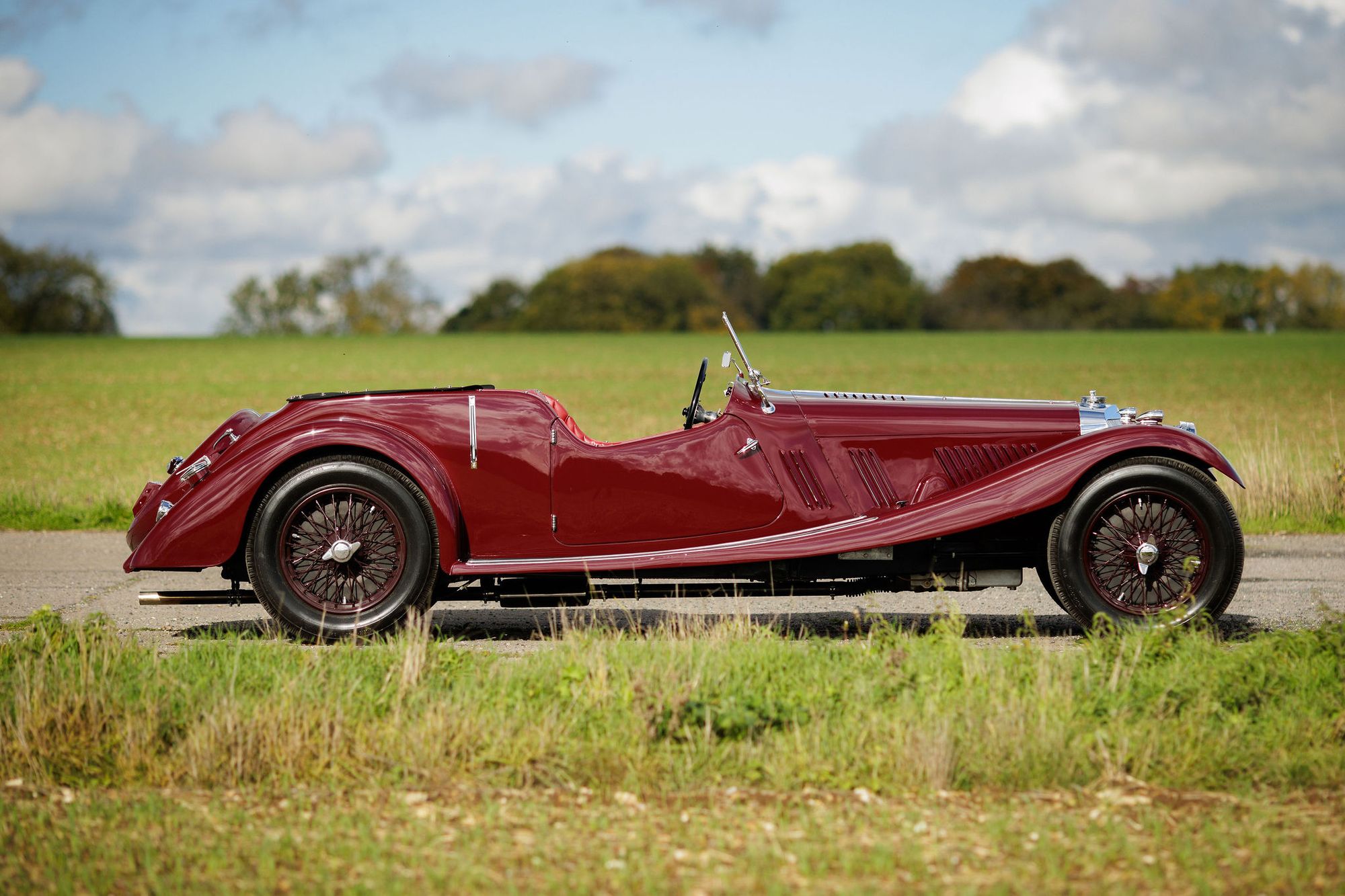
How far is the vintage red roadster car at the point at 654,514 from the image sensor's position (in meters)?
5.82

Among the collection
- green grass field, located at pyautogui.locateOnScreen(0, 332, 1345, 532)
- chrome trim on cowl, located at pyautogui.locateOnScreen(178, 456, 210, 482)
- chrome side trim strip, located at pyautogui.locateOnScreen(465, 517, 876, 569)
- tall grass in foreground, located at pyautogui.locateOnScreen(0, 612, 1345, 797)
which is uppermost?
green grass field, located at pyautogui.locateOnScreen(0, 332, 1345, 532)

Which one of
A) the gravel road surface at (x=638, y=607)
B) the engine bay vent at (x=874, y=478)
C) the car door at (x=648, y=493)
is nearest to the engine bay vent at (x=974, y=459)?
the engine bay vent at (x=874, y=478)

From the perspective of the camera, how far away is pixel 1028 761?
13.6 feet

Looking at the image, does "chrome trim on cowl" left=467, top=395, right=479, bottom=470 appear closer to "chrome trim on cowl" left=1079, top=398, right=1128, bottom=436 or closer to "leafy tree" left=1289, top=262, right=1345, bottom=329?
"chrome trim on cowl" left=1079, top=398, right=1128, bottom=436

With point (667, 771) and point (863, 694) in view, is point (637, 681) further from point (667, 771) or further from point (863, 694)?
point (863, 694)

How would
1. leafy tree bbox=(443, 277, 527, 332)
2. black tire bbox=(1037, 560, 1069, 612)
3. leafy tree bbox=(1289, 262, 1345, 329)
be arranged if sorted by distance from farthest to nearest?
leafy tree bbox=(443, 277, 527, 332), leafy tree bbox=(1289, 262, 1345, 329), black tire bbox=(1037, 560, 1069, 612)

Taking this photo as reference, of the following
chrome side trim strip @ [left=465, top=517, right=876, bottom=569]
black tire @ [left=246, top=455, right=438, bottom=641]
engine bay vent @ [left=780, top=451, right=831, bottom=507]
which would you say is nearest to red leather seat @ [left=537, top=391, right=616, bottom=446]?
chrome side trim strip @ [left=465, top=517, right=876, bottom=569]

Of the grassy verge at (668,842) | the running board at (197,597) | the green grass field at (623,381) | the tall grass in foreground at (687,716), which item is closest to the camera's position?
the grassy verge at (668,842)

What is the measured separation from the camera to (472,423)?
596cm

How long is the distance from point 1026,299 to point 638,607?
99.0 meters

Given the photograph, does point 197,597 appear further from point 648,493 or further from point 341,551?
point 648,493

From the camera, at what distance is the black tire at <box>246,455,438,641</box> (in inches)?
230

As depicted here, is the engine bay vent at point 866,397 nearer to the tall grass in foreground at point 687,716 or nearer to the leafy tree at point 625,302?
the tall grass in foreground at point 687,716

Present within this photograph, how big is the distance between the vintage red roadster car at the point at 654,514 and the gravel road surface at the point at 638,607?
1.38 ft
